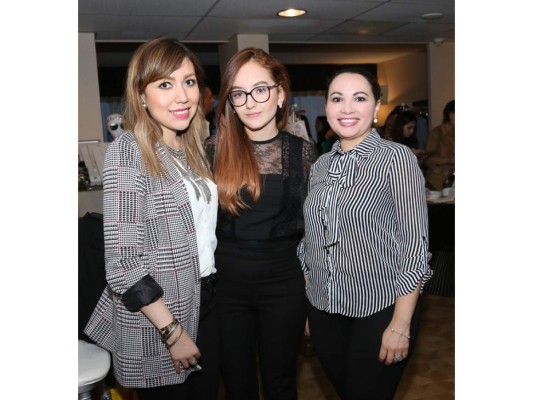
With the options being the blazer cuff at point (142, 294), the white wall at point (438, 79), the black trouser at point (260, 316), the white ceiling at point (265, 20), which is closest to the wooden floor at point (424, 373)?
the black trouser at point (260, 316)

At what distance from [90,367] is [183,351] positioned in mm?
461

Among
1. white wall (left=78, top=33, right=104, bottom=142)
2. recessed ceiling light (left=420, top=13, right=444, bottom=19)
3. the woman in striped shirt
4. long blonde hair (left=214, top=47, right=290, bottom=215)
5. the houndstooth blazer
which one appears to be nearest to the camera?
the houndstooth blazer

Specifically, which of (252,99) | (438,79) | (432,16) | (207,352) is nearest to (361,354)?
(207,352)

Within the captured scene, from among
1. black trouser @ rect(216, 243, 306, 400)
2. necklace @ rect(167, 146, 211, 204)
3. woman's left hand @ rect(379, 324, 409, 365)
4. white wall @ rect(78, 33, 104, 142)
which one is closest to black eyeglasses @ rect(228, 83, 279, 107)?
necklace @ rect(167, 146, 211, 204)

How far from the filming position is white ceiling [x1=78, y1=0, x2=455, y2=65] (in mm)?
4777

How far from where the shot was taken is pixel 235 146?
178cm

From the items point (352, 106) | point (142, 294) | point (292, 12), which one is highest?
point (292, 12)

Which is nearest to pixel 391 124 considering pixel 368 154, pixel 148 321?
pixel 368 154

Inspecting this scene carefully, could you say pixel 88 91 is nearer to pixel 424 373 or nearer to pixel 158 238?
pixel 424 373

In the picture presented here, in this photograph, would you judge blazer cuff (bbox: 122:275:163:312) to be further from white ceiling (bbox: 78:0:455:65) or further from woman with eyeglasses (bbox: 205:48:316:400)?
white ceiling (bbox: 78:0:455:65)

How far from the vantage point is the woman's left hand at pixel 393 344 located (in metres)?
1.49

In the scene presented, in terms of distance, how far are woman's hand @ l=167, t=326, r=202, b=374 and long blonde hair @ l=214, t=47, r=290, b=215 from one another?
431mm

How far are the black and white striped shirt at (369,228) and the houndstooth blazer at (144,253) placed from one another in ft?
1.28
